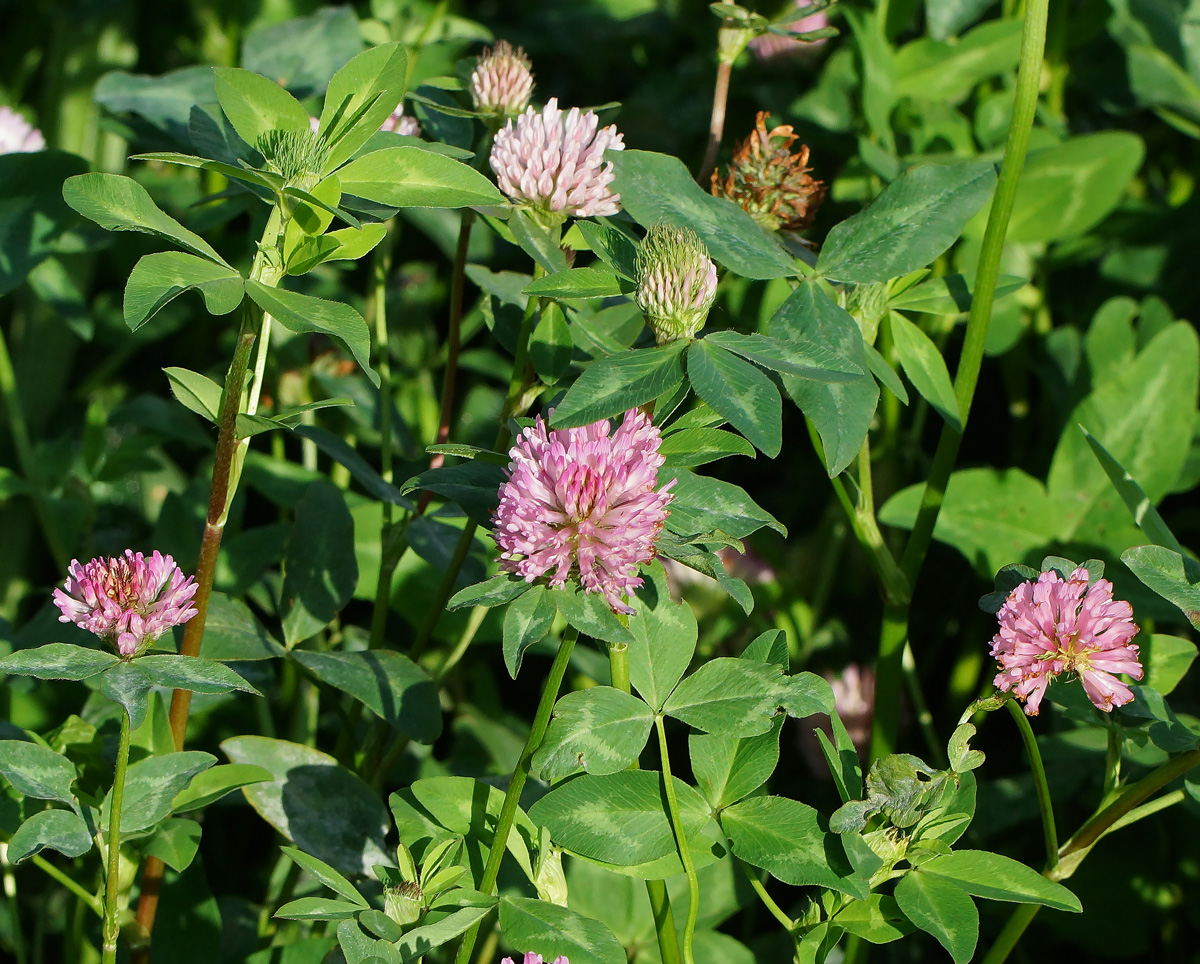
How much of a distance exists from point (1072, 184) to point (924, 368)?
68 centimetres

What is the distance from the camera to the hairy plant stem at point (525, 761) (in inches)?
28.5

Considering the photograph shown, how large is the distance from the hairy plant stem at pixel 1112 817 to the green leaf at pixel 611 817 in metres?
0.28

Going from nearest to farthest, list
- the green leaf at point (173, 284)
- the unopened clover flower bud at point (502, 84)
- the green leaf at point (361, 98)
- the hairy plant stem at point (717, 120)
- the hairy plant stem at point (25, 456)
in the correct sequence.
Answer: the green leaf at point (173, 284), the green leaf at point (361, 98), the unopened clover flower bud at point (502, 84), the hairy plant stem at point (717, 120), the hairy plant stem at point (25, 456)

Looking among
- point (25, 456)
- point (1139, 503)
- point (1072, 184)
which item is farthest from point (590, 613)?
point (1072, 184)

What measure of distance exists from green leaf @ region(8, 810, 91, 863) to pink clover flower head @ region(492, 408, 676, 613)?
0.37 m

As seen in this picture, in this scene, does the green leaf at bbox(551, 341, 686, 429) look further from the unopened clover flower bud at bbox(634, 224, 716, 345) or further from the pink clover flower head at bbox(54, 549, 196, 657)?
the pink clover flower head at bbox(54, 549, 196, 657)

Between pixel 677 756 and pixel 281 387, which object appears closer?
pixel 677 756

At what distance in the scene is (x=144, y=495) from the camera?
168cm

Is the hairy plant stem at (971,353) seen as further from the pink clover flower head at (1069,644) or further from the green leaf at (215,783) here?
the green leaf at (215,783)

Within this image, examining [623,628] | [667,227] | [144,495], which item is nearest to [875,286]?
[667,227]

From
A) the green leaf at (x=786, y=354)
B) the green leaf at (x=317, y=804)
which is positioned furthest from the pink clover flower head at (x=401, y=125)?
the green leaf at (x=317, y=804)

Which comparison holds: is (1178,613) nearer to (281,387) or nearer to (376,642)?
(376,642)

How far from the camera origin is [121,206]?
77 centimetres

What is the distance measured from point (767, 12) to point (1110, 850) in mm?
1380
